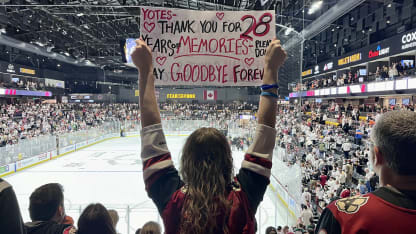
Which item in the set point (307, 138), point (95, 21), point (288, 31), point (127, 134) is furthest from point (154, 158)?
point (127, 134)

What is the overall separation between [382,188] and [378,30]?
22770 mm

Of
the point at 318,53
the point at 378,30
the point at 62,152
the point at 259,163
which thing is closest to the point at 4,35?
the point at 62,152

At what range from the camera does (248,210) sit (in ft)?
3.07

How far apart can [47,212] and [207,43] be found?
6.10 feet

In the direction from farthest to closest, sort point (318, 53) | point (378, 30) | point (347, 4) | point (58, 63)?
point (58, 63), point (318, 53), point (378, 30), point (347, 4)

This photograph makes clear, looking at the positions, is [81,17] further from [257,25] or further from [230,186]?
[230,186]

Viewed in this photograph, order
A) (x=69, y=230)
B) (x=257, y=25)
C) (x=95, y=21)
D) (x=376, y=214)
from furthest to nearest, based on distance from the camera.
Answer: (x=95, y=21) < (x=257, y=25) < (x=69, y=230) < (x=376, y=214)

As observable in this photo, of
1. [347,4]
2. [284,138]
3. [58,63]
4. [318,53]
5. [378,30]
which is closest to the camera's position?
[284,138]

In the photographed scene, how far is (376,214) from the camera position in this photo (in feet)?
2.89

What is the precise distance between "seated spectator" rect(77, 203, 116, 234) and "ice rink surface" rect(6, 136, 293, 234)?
372 centimetres

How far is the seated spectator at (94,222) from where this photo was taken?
6.13 feet

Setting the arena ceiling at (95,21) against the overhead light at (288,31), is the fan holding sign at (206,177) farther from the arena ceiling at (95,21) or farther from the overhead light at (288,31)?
the arena ceiling at (95,21)

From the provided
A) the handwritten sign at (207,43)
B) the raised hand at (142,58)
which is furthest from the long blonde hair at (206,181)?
the handwritten sign at (207,43)

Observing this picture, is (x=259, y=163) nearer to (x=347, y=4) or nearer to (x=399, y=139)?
(x=399, y=139)
